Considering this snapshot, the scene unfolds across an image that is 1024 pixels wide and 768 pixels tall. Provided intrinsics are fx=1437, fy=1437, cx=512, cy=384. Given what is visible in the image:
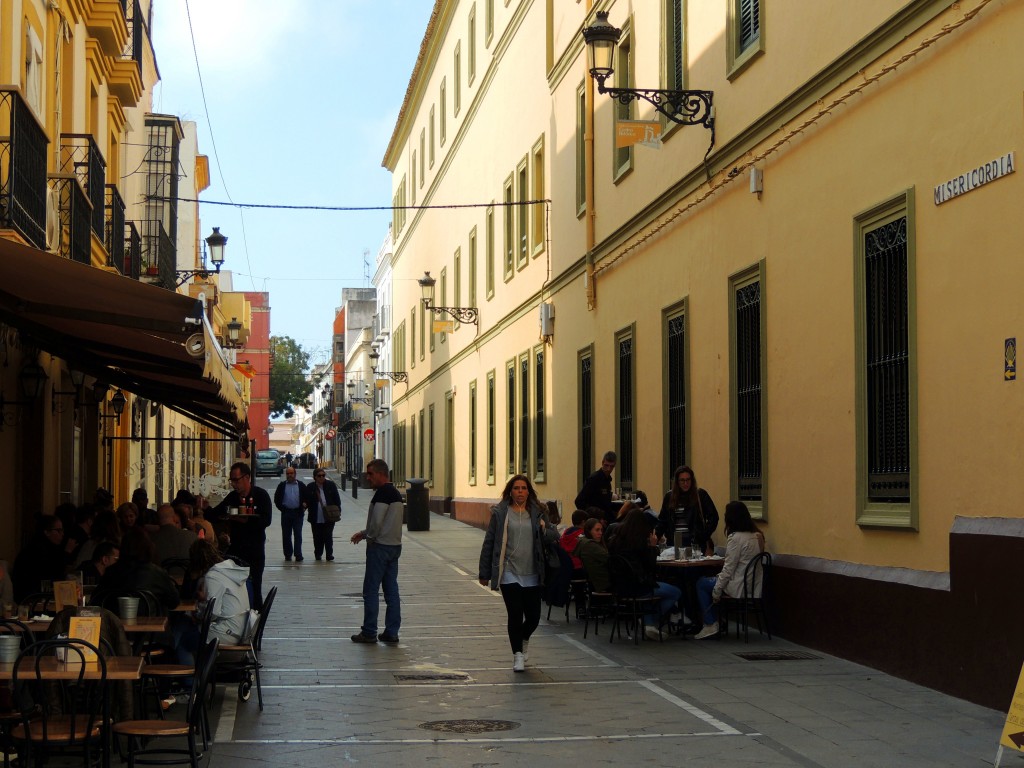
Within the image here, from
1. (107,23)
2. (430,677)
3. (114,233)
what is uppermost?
(107,23)

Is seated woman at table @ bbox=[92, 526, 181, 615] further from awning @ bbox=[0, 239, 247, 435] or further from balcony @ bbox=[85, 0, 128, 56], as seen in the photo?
balcony @ bbox=[85, 0, 128, 56]

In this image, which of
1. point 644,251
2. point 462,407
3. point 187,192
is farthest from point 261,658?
point 187,192

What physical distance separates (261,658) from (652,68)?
10029mm

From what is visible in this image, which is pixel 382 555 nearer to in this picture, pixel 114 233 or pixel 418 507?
pixel 114 233

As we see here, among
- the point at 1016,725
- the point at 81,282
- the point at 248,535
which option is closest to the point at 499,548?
the point at 81,282

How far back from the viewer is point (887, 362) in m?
11.7

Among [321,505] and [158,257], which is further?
[158,257]

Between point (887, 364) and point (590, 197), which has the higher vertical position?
point (590, 197)

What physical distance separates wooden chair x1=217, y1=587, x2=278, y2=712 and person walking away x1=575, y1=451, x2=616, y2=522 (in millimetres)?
8154

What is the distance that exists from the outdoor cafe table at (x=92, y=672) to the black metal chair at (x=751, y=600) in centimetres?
730

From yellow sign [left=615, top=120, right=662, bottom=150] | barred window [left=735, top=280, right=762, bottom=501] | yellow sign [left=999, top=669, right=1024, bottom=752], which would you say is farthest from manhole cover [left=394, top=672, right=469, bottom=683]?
yellow sign [left=615, top=120, right=662, bottom=150]

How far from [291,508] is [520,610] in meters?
14.1

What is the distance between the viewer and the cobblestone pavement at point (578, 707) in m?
8.62

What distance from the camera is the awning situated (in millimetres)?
9867
